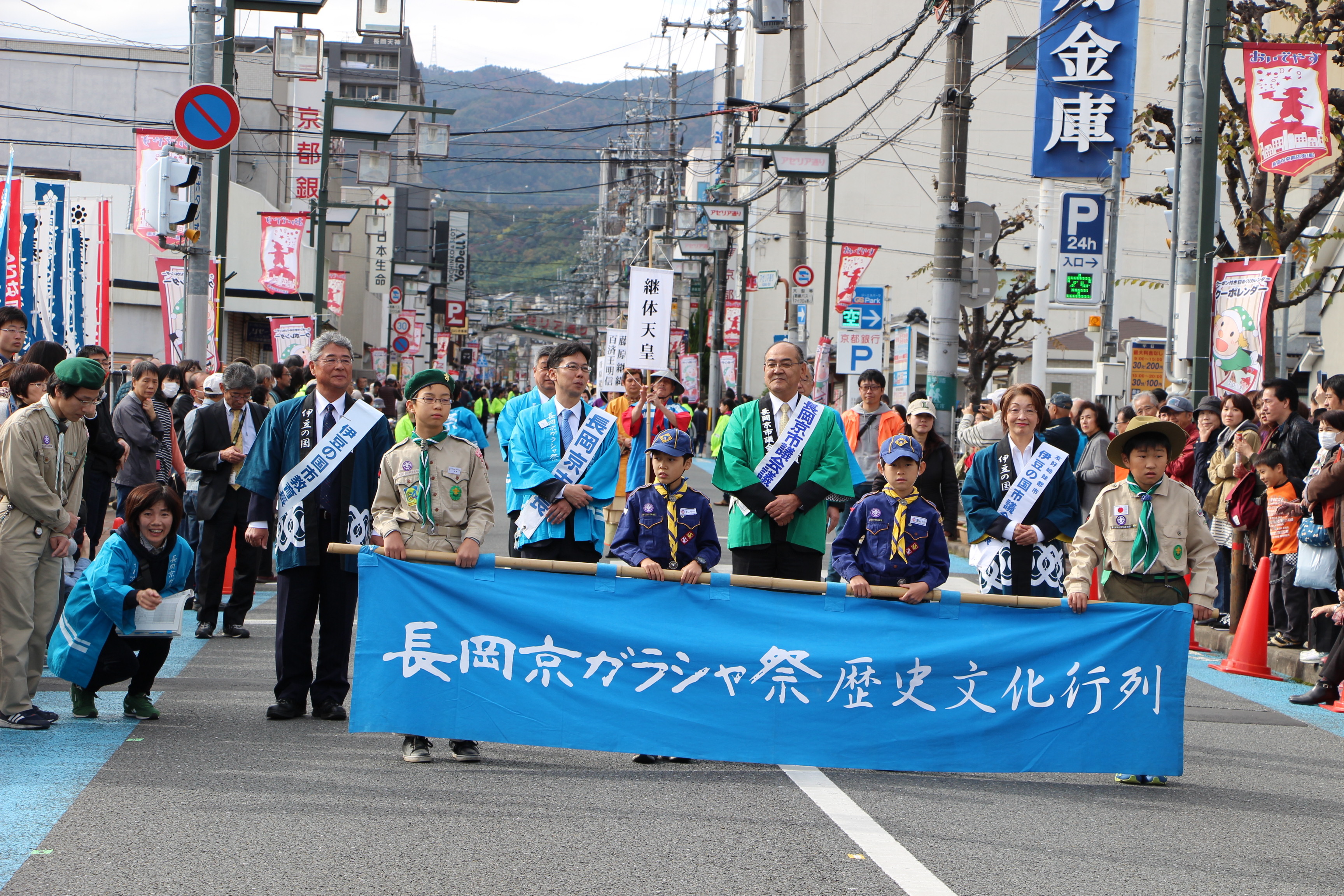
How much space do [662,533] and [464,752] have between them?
1397 millimetres

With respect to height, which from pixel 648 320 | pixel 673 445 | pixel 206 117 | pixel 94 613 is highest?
pixel 206 117

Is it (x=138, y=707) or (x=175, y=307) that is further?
(x=175, y=307)

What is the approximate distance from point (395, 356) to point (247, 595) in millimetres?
49526

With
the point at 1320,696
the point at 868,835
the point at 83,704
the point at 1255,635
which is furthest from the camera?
the point at 1255,635

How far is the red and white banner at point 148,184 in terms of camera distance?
14.7m

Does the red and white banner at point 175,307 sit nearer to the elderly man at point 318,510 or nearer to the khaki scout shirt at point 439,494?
the elderly man at point 318,510

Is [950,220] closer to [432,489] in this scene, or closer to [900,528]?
[900,528]

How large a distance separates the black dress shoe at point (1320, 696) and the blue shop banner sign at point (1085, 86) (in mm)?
8271

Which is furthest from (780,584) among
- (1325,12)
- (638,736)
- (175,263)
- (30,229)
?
(1325,12)

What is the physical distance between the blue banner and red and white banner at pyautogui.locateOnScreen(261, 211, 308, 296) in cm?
2304

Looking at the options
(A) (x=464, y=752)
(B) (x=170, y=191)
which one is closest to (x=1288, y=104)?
(A) (x=464, y=752)

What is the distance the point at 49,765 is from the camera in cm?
607

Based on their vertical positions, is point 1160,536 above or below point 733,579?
above

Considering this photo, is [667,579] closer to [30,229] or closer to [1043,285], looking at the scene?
[30,229]
